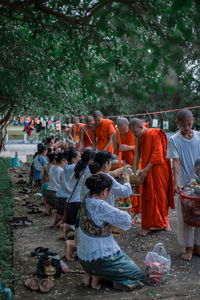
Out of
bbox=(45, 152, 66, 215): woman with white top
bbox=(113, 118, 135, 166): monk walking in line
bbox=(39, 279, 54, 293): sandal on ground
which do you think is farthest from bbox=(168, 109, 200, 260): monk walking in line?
bbox=(45, 152, 66, 215): woman with white top

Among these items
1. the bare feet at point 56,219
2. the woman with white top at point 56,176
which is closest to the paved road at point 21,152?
the woman with white top at point 56,176

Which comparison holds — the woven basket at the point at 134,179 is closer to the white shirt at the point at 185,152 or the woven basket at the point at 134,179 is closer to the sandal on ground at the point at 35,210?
the white shirt at the point at 185,152

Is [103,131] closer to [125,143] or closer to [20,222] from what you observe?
[125,143]

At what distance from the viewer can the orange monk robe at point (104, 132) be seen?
886 centimetres

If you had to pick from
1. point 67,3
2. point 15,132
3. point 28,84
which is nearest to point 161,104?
point 28,84

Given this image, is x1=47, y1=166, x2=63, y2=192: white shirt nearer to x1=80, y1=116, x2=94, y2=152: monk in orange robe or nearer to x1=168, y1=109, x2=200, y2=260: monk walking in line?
x1=168, y1=109, x2=200, y2=260: monk walking in line

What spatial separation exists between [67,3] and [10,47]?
225 cm

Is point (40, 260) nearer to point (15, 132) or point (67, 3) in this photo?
point (67, 3)

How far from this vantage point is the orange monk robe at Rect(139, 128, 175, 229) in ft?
19.3

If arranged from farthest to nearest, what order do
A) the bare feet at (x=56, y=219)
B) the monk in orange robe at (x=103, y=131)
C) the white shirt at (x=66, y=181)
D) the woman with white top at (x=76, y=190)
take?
the monk in orange robe at (x=103, y=131) < the bare feet at (x=56, y=219) < the white shirt at (x=66, y=181) < the woman with white top at (x=76, y=190)

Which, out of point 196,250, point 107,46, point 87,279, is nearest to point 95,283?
point 87,279

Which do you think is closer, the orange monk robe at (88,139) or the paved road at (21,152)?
the orange monk robe at (88,139)

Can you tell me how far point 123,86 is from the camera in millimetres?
2957

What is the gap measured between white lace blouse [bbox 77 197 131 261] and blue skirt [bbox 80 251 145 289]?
57 mm
